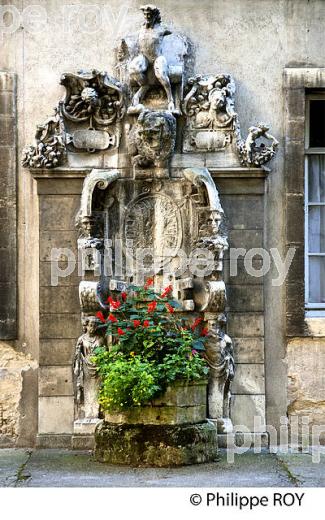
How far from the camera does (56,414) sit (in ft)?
28.2

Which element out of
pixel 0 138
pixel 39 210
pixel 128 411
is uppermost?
pixel 0 138

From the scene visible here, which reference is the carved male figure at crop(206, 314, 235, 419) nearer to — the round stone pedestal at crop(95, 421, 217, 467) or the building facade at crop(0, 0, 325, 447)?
the building facade at crop(0, 0, 325, 447)

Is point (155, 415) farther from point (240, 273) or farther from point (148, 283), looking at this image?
point (240, 273)

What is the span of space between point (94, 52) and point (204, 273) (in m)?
2.28

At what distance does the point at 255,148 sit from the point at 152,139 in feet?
3.09

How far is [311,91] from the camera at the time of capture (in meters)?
8.91

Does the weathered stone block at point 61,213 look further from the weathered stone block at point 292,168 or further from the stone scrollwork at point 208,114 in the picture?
the weathered stone block at point 292,168

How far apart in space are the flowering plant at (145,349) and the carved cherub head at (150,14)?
7.58 feet

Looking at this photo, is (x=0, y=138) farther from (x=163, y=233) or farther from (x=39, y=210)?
(x=163, y=233)

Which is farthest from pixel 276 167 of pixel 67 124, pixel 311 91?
pixel 67 124

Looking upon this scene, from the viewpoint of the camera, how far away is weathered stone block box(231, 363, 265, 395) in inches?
341

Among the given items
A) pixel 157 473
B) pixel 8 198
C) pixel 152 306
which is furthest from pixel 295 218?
pixel 157 473

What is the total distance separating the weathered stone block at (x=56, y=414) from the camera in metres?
8.59

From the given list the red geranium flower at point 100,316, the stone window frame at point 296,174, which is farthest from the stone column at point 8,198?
the stone window frame at point 296,174
